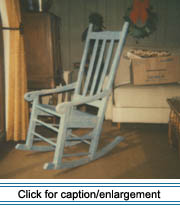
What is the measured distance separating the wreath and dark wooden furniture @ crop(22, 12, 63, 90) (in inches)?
66.8

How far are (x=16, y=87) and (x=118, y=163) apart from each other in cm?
116

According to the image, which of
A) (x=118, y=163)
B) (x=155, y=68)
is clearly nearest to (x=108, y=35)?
(x=155, y=68)

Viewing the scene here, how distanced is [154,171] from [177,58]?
148 cm

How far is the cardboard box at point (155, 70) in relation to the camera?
290 cm

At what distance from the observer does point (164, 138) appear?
2746 millimetres

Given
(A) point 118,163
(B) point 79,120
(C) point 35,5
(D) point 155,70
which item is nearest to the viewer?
(B) point 79,120

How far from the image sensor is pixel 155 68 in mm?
2932

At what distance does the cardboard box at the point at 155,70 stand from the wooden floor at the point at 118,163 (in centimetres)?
66

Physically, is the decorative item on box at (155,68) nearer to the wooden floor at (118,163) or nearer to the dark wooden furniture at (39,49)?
the wooden floor at (118,163)

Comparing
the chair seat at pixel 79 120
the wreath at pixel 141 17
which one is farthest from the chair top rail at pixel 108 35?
the wreath at pixel 141 17

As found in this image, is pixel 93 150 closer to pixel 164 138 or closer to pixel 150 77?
pixel 164 138

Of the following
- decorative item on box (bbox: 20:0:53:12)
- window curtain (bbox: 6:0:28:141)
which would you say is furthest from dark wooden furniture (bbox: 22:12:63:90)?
window curtain (bbox: 6:0:28:141)

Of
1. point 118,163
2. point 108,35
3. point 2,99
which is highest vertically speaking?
point 108,35
